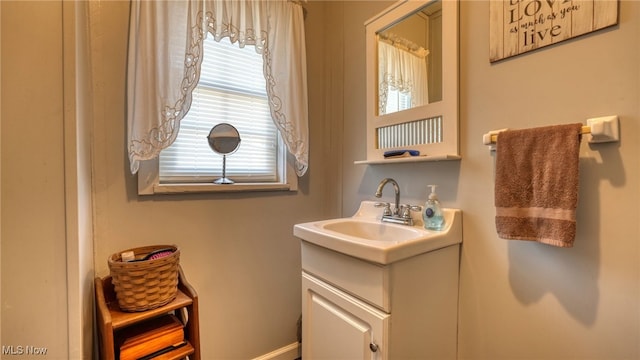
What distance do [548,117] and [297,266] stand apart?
4.41ft

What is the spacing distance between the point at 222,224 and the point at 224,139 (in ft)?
1.38

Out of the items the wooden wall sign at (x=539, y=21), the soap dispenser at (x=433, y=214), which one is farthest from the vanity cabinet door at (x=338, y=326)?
the wooden wall sign at (x=539, y=21)

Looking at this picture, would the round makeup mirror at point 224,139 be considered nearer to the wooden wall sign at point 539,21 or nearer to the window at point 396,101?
the window at point 396,101

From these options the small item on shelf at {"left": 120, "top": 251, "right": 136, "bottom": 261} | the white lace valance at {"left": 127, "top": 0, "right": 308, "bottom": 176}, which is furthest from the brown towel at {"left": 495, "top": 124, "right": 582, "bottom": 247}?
the small item on shelf at {"left": 120, "top": 251, "right": 136, "bottom": 261}

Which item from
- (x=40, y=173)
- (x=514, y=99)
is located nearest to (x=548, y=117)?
(x=514, y=99)

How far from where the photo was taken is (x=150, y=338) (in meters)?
0.99

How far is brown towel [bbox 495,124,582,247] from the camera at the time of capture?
2.42 feet

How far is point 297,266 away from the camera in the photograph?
163cm

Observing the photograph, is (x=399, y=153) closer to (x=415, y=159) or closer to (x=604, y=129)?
(x=415, y=159)

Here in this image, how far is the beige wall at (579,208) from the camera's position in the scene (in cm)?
72

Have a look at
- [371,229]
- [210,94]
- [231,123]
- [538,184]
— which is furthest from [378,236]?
[210,94]

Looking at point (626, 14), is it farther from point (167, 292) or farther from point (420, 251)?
point (167, 292)

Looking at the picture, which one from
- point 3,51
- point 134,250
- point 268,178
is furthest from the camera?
point 268,178

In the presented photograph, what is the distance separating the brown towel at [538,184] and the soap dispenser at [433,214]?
0.22m
